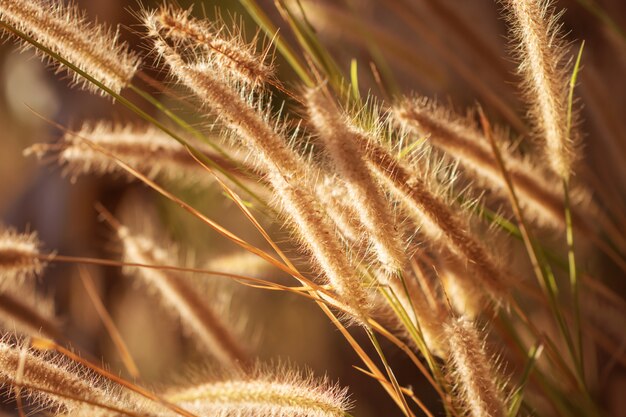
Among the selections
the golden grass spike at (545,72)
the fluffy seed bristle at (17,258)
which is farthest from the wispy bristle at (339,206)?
the fluffy seed bristle at (17,258)

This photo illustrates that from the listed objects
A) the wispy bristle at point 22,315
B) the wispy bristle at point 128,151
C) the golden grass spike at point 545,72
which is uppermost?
the golden grass spike at point 545,72

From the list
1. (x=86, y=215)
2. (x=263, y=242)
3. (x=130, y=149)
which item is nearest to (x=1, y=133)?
(x=86, y=215)

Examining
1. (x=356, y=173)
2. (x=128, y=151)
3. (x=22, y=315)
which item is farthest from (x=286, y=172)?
(x=22, y=315)

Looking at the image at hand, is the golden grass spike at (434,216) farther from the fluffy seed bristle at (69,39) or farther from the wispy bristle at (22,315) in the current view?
the wispy bristle at (22,315)

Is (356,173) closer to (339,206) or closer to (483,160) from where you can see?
(339,206)

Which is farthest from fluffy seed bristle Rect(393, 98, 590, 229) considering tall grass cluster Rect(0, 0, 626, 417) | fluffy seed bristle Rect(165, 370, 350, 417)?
fluffy seed bristle Rect(165, 370, 350, 417)
